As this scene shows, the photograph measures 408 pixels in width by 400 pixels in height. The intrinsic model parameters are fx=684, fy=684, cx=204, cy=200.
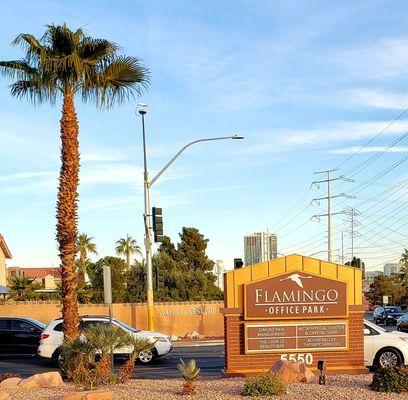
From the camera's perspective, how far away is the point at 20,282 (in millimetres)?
49281

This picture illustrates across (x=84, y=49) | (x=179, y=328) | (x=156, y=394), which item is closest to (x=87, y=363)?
(x=156, y=394)

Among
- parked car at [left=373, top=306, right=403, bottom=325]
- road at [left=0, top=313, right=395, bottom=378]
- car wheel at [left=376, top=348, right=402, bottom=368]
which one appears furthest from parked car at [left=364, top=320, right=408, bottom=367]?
parked car at [left=373, top=306, right=403, bottom=325]

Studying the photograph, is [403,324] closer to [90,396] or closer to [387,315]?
[387,315]

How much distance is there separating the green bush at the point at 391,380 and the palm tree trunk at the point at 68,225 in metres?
7.81

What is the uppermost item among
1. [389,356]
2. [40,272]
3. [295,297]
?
[295,297]

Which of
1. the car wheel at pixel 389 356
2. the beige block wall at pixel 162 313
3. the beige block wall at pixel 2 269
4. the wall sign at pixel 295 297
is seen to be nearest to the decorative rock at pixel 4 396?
the wall sign at pixel 295 297

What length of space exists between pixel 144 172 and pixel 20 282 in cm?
2402

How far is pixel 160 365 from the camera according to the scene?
2144 cm

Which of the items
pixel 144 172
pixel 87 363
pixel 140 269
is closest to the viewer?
pixel 87 363

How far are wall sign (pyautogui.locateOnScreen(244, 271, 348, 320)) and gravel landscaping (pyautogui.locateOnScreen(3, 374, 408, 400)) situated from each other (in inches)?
86.9

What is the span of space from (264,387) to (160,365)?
10.5m

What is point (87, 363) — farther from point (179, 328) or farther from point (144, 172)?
point (179, 328)

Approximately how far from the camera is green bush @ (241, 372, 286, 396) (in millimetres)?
11406

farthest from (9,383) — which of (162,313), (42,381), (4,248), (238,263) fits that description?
(4,248)
